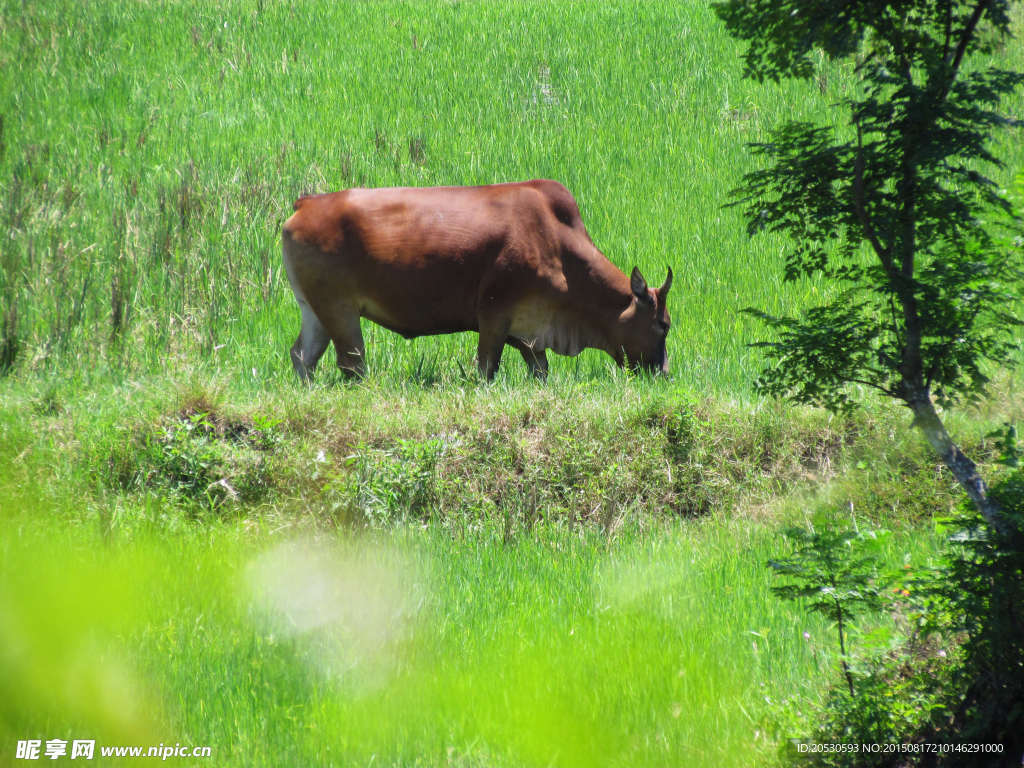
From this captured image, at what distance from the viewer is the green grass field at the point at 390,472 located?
3428 millimetres

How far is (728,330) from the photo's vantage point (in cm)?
795

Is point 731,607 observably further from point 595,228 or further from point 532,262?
point 595,228

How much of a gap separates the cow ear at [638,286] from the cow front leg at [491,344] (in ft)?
3.35

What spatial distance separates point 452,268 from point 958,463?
4.59m

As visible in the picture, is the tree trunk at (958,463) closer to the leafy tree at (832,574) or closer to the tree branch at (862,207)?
the leafy tree at (832,574)

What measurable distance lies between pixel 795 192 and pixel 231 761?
9.23ft

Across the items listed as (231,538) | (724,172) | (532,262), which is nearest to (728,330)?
(532,262)

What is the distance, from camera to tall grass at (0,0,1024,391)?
804 centimetres

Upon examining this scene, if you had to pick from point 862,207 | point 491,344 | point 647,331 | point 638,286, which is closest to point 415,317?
point 491,344

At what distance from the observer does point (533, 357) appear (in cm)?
749

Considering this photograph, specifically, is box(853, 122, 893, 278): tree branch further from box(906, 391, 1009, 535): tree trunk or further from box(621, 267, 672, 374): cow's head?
box(621, 267, 672, 374): cow's head

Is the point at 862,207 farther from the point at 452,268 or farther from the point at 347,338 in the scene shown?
→ the point at 347,338

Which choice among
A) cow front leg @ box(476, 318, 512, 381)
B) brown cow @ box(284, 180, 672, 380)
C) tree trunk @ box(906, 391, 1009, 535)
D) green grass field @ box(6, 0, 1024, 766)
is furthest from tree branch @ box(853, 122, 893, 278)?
cow front leg @ box(476, 318, 512, 381)

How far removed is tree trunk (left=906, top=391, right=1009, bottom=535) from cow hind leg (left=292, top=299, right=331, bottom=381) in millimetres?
5246
